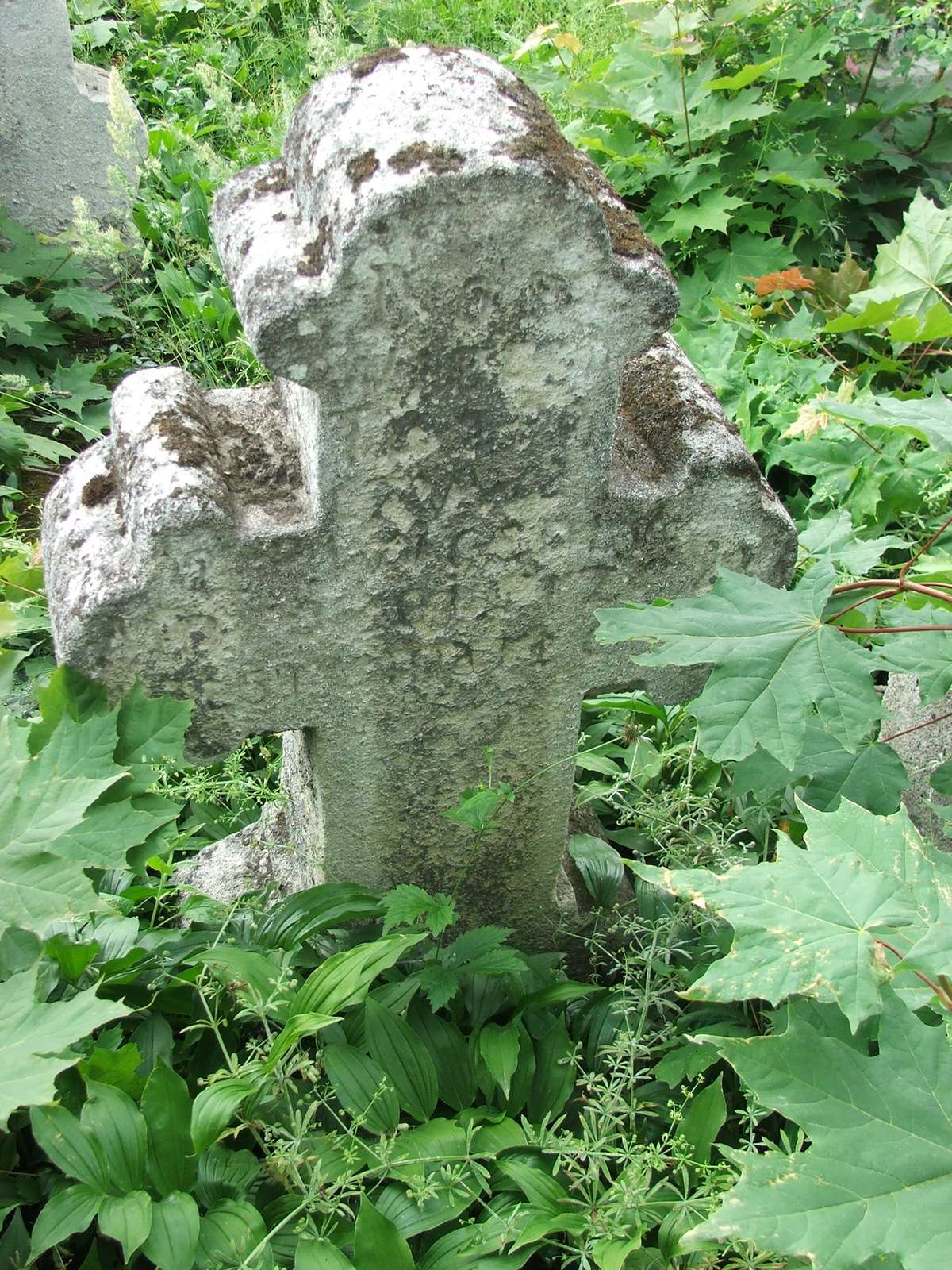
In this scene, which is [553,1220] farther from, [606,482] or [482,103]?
[482,103]

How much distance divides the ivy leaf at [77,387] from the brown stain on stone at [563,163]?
8.73 ft

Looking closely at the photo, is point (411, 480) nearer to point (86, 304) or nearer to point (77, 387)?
point (77, 387)

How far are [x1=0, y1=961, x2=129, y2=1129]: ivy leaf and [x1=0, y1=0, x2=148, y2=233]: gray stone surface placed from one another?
12.7 ft

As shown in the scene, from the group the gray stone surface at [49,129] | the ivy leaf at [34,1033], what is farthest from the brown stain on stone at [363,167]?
the gray stone surface at [49,129]

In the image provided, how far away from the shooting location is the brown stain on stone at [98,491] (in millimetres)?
1806

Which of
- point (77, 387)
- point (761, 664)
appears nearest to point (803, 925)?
point (761, 664)

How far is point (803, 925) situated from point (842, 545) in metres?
0.90

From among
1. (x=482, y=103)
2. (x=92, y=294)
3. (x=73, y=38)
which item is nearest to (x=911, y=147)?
(x=92, y=294)

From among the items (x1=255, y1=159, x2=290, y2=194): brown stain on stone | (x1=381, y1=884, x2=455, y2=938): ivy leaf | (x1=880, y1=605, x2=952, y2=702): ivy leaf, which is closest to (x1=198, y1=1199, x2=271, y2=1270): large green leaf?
(x1=381, y1=884, x2=455, y2=938): ivy leaf

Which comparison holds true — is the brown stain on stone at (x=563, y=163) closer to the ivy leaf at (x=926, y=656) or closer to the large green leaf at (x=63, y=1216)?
the ivy leaf at (x=926, y=656)

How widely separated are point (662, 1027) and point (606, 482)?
3.25ft

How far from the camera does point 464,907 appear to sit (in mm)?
2289

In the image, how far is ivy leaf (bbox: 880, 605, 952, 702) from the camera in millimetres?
1834

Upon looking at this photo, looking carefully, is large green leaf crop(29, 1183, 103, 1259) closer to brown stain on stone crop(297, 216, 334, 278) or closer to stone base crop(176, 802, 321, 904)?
stone base crop(176, 802, 321, 904)
